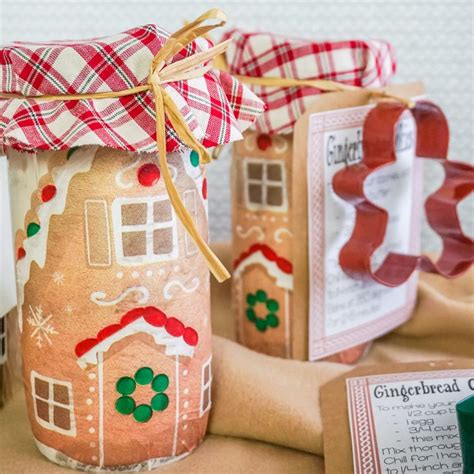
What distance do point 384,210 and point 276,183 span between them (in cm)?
9

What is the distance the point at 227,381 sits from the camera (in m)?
0.57

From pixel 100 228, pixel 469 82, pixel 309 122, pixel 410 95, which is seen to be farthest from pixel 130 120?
pixel 469 82

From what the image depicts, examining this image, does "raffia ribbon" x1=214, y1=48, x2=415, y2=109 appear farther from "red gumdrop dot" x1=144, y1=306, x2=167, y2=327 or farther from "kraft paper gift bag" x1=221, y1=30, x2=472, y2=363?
"red gumdrop dot" x1=144, y1=306, x2=167, y2=327

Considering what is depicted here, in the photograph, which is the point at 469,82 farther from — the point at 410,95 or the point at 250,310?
the point at 250,310

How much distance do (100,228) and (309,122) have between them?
0.67 feet

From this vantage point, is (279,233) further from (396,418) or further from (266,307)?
(396,418)

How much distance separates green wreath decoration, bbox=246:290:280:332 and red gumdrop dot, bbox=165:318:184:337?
159 millimetres

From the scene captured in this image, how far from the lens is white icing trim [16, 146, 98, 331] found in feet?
1.51

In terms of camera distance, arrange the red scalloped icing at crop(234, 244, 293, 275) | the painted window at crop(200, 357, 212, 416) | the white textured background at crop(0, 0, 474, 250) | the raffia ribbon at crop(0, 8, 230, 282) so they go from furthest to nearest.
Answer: the white textured background at crop(0, 0, 474, 250), the red scalloped icing at crop(234, 244, 293, 275), the painted window at crop(200, 357, 212, 416), the raffia ribbon at crop(0, 8, 230, 282)

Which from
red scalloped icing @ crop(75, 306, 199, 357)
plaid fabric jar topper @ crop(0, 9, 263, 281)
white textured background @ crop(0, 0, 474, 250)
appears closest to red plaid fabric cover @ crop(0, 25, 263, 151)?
plaid fabric jar topper @ crop(0, 9, 263, 281)

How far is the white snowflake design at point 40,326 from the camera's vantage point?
0.48 metres

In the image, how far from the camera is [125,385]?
0.49m

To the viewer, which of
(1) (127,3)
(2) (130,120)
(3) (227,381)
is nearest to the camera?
(2) (130,120)

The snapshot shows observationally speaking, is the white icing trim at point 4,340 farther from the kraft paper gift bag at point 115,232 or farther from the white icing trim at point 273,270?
the white icing trim at point 273,270
